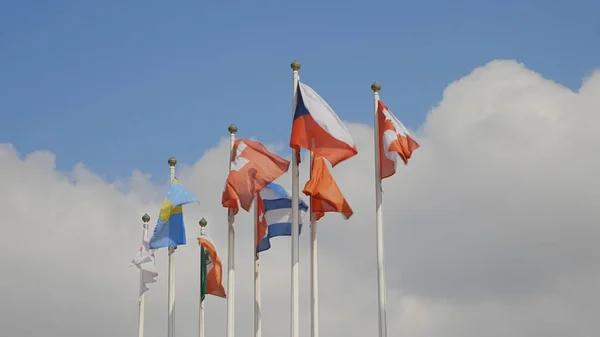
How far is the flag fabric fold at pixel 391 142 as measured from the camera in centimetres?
3362

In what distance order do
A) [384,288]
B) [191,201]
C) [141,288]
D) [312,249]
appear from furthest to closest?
[141,288] → [191,201] → [312,249] → [384,288]

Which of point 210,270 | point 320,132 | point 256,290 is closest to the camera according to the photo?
point 320,132

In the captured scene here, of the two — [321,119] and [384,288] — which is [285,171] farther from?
[384,288]

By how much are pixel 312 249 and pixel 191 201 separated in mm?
6662

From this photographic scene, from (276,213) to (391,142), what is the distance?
213 inches

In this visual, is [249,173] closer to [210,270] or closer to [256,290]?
[256,290]

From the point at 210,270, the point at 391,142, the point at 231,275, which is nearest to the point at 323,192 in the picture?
the point at 391,142

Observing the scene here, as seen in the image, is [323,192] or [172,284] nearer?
[323,192]

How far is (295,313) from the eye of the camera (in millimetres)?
33719

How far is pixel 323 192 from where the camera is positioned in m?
34.4

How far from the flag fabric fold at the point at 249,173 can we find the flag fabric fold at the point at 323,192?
134cm

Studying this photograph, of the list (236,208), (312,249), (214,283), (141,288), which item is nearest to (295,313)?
(312,249)

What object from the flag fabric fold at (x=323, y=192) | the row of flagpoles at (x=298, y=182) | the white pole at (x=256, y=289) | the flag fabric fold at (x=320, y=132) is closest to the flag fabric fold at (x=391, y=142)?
the row of flagpoles at (x=298, y=182)

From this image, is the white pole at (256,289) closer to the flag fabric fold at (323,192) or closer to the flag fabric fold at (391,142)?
the flag fabric fold at (323,192)
